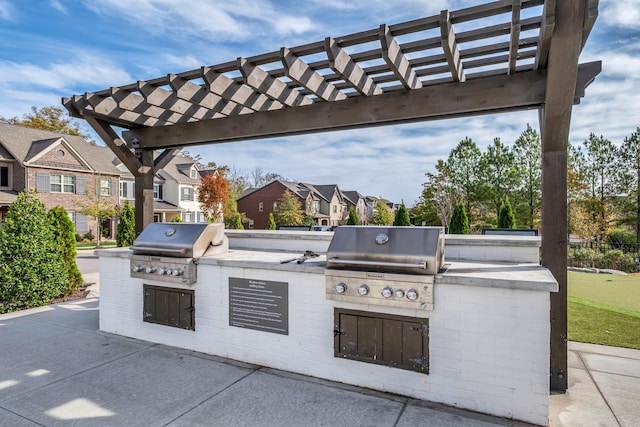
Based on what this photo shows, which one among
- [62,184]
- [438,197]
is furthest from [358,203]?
[62,184]

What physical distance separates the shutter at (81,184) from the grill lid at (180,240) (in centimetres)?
1970

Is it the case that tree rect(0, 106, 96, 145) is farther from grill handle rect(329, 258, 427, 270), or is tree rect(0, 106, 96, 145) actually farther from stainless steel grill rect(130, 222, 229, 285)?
grill handle rect(329, 258, 427, 270)

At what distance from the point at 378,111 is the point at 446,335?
2.48m

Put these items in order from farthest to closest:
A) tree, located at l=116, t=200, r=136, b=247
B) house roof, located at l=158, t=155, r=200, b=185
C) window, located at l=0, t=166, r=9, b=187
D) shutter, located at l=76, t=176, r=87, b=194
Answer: house roof, located at l=158, t=155, r=200, b=185
shutter, located at l=76, t=176, r=87, b=194
window, located at l=0, t=166, r=9, b=187
tree, located at l=116, t=200, r=136, b=247

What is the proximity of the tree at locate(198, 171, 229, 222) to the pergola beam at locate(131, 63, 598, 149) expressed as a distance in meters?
21.0

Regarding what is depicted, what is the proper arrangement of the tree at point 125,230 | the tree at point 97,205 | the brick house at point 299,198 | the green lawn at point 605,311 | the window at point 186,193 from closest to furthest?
the green lawn at point 605,311 < the tree at point 125,230 < the tree at point 97,205 < the window at point 186,193 < the brick house at point 299,198

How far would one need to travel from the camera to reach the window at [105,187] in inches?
832

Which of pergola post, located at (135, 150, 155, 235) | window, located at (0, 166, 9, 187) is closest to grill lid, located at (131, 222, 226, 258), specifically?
pergola post, located at (135, 150, 155, 235)

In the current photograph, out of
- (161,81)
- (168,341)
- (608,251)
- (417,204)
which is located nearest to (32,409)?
(168,341)

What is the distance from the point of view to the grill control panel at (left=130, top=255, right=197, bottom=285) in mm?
3939

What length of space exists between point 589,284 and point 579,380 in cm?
599

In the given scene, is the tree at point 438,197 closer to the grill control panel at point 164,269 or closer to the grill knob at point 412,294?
the grill control panel at point 164,269

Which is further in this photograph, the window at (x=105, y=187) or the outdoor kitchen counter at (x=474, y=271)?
the window at (x=105, y=187)

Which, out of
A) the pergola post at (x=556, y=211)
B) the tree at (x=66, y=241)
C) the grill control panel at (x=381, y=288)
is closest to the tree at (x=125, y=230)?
the tree at (x=66, y=241)
